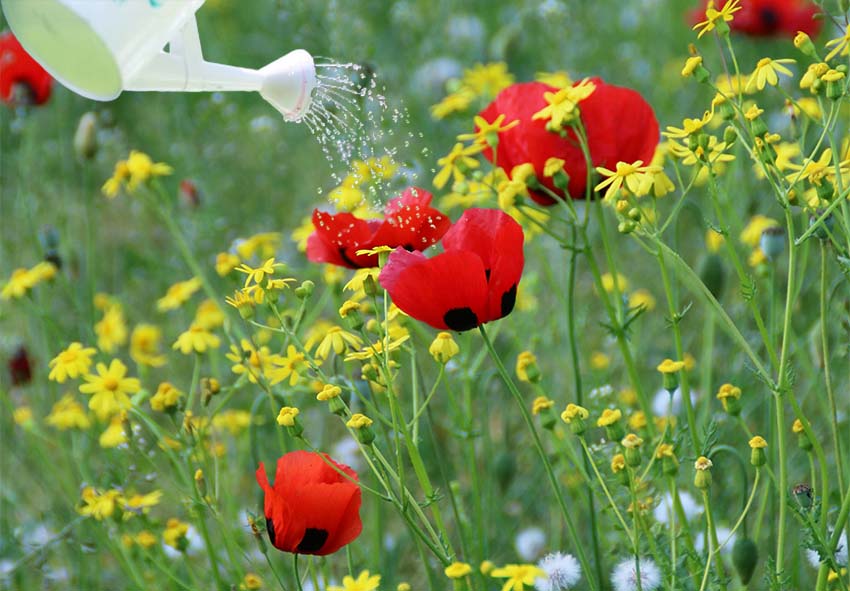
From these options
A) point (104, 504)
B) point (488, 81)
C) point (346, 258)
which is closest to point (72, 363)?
point (104, 504)

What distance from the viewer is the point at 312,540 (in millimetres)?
816

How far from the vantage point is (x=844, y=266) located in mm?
864

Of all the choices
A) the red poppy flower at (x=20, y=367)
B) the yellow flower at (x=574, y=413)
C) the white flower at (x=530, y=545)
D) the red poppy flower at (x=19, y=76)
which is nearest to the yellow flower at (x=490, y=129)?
the yellow flower at (x=574, y=413)

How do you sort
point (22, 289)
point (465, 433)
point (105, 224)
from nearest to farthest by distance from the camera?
point (465, 433), point (22, 289), point (105, 224)

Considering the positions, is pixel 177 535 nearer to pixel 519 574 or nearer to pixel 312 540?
pixel 312 540

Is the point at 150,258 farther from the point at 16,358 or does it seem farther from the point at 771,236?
the point at 771,236

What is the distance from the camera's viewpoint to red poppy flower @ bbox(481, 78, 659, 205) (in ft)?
3.12

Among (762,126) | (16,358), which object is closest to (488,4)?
(16,358)

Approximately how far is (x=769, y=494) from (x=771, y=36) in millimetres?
1301

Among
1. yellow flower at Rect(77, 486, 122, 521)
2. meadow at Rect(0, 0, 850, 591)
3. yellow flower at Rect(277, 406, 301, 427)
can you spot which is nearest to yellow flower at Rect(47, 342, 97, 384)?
meadow at Rect(0, 0, 850, 591)

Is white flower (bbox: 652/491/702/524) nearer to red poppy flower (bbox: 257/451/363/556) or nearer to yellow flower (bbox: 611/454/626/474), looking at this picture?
yellow flower (bbox: 611/454/626/474)

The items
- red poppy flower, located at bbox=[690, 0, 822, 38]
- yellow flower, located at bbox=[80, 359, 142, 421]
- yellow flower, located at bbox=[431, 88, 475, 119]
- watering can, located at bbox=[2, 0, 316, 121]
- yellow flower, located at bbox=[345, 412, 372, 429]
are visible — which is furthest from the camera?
red poppy flower, located at bbox=[690, 0, 822, 38]

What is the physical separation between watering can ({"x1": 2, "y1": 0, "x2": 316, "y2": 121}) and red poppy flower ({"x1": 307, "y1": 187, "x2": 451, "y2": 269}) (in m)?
0.15

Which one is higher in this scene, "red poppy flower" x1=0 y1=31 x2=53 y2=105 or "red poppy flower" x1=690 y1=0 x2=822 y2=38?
"red poppy flower" x1=690 y1=0 x2=822 y2=38
